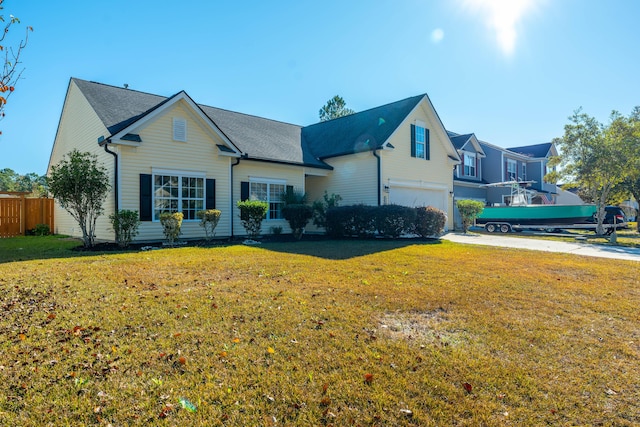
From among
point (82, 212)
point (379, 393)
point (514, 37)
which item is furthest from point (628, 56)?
point (82, 212)

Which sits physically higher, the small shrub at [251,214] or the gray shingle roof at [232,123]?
the gray shingle roof at [232,123]

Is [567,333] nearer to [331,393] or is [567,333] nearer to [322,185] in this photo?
[331,393]

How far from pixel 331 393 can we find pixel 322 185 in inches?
656

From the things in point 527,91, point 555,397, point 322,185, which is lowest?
point 555,397

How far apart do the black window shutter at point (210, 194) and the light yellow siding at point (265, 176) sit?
104 centimetres

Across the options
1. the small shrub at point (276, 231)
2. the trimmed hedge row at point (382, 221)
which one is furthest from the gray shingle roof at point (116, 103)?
the trimmed hedge row at point (382, 221)

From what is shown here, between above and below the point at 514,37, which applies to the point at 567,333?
below

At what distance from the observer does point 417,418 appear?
2553mm

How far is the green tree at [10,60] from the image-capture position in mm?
3755

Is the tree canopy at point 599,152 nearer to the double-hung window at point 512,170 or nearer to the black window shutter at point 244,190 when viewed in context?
the double-hung window at point 512,170

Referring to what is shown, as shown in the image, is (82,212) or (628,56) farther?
(628,56)

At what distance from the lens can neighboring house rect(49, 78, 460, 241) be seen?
40.2ft

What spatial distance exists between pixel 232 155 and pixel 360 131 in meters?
7.89

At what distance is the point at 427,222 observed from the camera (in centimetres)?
1498
